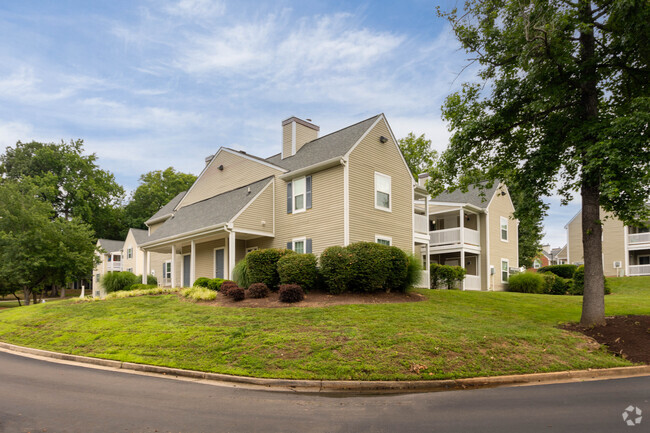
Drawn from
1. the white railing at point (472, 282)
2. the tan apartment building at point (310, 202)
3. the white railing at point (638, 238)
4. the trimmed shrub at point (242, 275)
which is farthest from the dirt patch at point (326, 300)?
the white railing at point (638, 238)

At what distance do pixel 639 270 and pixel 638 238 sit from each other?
2400 millimetres

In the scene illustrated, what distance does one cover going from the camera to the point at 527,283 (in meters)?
26.3

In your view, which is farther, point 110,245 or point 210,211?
point 110,245


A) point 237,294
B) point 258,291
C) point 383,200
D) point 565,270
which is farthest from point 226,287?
point 565,270

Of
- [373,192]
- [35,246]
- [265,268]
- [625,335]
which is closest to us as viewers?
[625,335]

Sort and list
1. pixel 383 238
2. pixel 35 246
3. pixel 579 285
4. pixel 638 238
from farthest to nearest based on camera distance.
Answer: pixel 638 238 < pixel 35 246 < pixel 579 285 < pixel 383 238

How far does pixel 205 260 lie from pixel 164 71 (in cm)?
1022

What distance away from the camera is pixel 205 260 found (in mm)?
24297

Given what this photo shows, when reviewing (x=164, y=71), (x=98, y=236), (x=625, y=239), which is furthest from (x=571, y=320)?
(x=98, y=236)

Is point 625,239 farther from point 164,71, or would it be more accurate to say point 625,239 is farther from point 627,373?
point 164,71

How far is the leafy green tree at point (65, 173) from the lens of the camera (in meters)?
52.6

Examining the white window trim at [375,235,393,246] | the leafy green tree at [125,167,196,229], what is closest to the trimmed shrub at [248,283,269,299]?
the white window trim at [375,235,393,246]

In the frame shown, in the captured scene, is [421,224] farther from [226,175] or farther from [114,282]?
[114,282]

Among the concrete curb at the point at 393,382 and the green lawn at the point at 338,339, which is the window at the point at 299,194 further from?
the concrete curb at the point at 393,382
